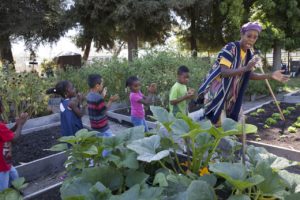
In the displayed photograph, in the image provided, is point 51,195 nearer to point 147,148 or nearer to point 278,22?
point 147,148

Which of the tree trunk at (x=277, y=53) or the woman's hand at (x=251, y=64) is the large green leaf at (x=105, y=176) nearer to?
the woman's hand at (x=251, y=64)

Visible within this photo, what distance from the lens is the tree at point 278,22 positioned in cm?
1591

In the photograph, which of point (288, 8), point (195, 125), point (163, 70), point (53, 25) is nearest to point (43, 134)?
point (163, 70)

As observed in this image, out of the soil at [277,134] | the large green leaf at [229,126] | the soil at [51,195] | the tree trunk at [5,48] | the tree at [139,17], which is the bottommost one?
the soil at [277,134]

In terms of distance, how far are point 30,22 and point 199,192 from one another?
15954 mm

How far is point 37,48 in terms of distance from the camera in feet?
57.6

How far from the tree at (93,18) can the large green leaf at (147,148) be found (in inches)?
538

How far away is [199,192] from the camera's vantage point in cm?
145

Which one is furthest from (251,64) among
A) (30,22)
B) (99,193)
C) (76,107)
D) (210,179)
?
(30,22)

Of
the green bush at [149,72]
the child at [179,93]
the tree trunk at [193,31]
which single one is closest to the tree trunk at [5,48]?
the green bush at [149,72]

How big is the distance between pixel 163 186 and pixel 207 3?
15.5m

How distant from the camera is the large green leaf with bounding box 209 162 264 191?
4.80 ft

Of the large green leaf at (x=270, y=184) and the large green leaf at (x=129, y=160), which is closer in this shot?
the large green leaf at (x=270, y=184)

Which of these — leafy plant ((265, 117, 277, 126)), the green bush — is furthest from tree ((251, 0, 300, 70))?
leafy plant ((265, 117, 277, 126))
